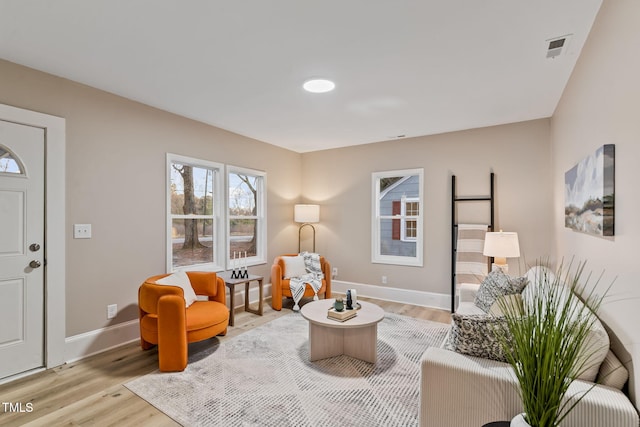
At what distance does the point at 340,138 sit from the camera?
16.1 ft

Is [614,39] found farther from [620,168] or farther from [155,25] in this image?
[155,25]

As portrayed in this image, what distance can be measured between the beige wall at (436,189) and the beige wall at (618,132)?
5.73 feet

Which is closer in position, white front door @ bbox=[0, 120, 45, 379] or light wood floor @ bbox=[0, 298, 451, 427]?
light wood floor @ bbox=[0, 298, 451, 427]

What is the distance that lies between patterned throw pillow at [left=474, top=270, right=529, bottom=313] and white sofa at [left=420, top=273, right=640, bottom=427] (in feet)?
4.84

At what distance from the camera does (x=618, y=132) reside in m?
1.57

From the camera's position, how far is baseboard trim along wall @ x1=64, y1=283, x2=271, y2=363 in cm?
286

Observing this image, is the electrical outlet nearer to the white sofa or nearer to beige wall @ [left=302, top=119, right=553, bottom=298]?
the white sofa

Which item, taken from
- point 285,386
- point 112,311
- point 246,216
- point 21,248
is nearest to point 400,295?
point 246,216

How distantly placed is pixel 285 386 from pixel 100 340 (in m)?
1.94

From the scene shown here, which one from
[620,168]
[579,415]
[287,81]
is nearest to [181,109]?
[287,81]

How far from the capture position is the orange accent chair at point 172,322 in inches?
105

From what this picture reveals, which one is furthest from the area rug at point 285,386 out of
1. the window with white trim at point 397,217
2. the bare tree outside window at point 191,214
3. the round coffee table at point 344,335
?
the window with white trim at point 397,217

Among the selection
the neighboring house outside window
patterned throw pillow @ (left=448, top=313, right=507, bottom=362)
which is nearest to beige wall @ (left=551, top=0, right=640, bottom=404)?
patterned throw pillow @ (left=448, top=313, right=507, bottom=362)

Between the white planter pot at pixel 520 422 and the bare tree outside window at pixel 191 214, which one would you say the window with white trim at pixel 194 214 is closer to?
the bare tree outside window at pixel 191 214
